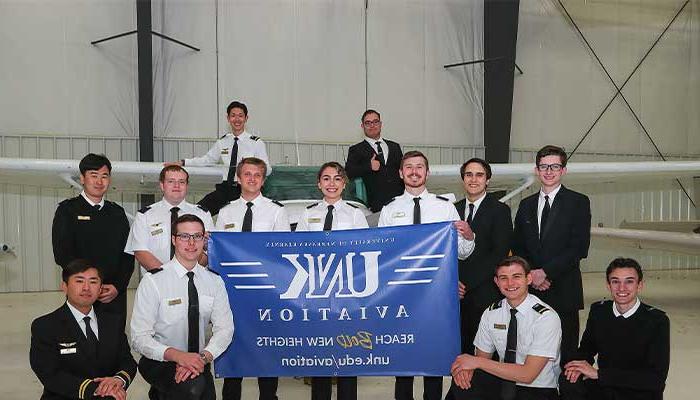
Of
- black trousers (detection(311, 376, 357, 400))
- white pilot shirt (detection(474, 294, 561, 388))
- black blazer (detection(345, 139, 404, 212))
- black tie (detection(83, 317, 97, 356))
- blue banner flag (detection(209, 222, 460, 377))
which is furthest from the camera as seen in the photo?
black blazer (detection(345, 139, 404, 212))

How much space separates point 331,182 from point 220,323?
120 centimetres

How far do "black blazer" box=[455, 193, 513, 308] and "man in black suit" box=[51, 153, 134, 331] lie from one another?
92.0 inches

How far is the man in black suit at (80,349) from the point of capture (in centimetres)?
322

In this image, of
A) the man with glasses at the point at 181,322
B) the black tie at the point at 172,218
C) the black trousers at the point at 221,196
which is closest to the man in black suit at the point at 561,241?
the man with glasses at the point at 181,322

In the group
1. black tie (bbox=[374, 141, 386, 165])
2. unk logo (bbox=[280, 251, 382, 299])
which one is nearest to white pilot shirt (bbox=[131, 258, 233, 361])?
unk logo (bbox=[280, 251, 382, 299])

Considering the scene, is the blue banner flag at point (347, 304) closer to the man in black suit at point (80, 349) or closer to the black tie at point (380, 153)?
the man in black suit at point (80, 349)

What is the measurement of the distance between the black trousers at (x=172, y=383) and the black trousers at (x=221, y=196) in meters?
2.82

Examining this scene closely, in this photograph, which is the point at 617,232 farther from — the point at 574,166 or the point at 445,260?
the point at 445,260

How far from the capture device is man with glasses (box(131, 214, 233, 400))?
3.36m

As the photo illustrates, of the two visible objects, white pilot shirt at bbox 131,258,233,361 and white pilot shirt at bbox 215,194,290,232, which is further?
white pilot shirt at bbox 215,194,290,232

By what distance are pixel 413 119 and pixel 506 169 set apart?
605 cm

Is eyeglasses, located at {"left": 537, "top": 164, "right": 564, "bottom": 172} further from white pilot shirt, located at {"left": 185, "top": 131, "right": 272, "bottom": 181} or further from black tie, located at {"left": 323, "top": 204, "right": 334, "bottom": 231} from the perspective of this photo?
white pilot shirt, located at {"left": 185, "top": 131, "right": 272, "bottom": 181}

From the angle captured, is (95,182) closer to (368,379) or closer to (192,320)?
(192,320)

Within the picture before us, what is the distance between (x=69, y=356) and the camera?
10.8ft
